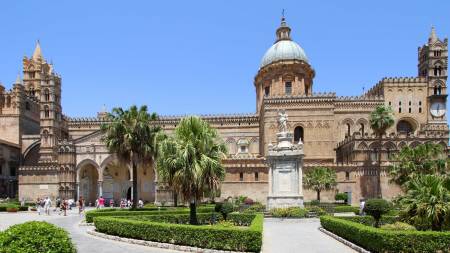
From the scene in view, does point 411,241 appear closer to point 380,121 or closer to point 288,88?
point 380,121

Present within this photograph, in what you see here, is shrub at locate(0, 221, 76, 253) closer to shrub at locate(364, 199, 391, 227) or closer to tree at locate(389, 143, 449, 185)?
shrub at locate(364, 199, 391, 227)

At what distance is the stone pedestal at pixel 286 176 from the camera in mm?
34031

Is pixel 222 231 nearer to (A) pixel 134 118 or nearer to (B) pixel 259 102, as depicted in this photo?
(A) pixel 134 118

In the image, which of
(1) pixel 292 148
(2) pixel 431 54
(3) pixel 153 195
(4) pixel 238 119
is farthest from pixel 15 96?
(2) pixel 431 54

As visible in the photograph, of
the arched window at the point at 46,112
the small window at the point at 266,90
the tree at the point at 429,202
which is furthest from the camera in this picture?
the arched window at the point at 46,112

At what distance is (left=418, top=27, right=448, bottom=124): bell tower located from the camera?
69.4 m

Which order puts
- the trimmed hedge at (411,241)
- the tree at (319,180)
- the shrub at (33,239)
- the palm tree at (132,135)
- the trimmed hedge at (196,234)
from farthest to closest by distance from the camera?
1. the tree at (319,180)
2. the palm tree at (132,135)
3. the trimmed hedge at (196,234)
4. the trimmed hedge at (411,241)
5. the shrub at (33,239)

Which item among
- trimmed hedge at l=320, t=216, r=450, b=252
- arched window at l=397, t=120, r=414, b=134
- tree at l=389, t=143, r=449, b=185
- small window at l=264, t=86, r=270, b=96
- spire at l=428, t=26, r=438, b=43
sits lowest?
trimmed hedge at l=320, t=216, r=450, b=252

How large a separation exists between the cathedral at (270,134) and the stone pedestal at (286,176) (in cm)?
2107

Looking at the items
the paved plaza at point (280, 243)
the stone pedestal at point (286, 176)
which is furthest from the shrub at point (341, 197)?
the paved plaza at point (280, 243)

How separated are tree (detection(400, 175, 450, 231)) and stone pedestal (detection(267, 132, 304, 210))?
1505 cm

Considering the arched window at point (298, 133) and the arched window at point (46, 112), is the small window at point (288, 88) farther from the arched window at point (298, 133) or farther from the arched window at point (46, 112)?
the arched window at point (46, 112)

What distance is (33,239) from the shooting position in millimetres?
10570

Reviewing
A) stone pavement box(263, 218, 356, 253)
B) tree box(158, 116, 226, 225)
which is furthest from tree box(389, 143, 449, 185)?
tree box(158, 116, 226, 225)
